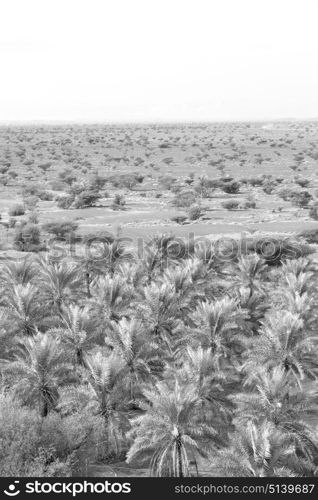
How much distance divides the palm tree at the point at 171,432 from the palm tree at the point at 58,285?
14597 millimetres

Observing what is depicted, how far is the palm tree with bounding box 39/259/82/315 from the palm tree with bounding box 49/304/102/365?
557 centimetres

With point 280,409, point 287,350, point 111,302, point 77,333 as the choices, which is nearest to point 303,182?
point 111,302

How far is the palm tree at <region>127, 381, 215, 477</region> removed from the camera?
2205cm

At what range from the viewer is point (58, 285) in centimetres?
3700

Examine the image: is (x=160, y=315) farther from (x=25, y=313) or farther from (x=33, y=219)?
(x=33, y=219)

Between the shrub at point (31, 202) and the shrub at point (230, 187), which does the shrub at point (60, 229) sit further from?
the shrub at point (230, 187)

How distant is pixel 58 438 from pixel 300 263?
2484 cm

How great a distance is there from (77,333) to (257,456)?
40.2 ft

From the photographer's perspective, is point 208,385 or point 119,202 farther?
point 119,202

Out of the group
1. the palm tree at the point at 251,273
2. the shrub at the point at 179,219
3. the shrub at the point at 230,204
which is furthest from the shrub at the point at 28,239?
the shrub at the point at 230,204

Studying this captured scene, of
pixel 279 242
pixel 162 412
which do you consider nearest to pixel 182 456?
pixel 162 412

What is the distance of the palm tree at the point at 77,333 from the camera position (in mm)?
29734

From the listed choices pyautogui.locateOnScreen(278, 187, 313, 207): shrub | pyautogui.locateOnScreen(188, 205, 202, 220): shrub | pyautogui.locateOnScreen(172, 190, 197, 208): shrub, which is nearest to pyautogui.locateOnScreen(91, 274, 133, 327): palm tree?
pyautogui.locateOnScreen(188, 205, 202, 220): shrub
